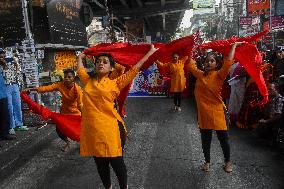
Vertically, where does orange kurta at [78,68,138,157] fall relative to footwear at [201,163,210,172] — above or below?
above

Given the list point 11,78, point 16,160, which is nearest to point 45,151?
point 16,160

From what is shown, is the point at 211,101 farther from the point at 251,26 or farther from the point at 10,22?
the point at 251,26

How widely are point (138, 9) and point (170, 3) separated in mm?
2329

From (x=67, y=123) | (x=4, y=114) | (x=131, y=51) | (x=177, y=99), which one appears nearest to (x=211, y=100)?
(x=131, y=51)

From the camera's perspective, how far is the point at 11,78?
7957mm

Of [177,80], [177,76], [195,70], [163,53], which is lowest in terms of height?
[177,80]

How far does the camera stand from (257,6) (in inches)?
824

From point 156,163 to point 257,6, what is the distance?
1810cm

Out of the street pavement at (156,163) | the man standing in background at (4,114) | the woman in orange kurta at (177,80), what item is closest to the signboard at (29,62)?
the man standing in background at (4,114)

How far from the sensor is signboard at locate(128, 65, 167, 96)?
13.2m

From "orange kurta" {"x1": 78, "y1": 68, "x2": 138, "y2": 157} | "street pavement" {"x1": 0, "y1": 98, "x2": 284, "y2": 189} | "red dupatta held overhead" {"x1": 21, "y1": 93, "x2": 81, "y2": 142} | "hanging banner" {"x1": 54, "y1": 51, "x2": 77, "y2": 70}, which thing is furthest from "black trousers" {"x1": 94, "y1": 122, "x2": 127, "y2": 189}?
"hanging banner" {"x1": 54, "y1": 51, "x2": 77, "y2": 70}

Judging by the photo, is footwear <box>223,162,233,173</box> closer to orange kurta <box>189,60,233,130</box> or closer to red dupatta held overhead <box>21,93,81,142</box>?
orange kurta <box>189,60,233,130</box>

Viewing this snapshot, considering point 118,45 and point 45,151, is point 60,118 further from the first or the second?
point 118,45

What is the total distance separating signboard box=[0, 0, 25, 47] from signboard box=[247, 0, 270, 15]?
1358cm
